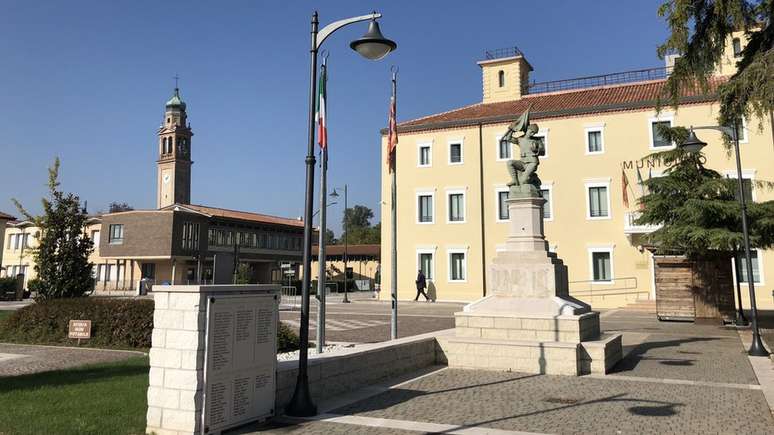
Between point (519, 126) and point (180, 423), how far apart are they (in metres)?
10.4

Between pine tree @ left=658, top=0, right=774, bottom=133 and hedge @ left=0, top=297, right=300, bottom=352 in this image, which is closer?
pine tree @ left=658, top=0, right=774, bottom=133

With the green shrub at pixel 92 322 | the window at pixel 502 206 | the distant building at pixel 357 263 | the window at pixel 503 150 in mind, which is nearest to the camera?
the green shrub at pixel 92 322

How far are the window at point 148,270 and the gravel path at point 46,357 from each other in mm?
44183

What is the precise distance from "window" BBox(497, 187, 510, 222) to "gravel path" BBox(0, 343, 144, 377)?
83.7 feet

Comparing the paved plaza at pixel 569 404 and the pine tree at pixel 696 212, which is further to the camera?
the pine tree at pixel 696 212

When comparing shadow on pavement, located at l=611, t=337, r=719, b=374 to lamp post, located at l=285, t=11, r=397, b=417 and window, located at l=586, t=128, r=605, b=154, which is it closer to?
lamp post, located at l=285, t=11, r=397, b=417

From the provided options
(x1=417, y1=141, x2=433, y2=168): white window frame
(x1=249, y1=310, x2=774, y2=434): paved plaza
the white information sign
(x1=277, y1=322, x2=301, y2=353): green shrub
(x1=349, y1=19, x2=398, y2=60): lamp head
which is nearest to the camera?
the white information sign

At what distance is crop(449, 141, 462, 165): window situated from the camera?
3541cm

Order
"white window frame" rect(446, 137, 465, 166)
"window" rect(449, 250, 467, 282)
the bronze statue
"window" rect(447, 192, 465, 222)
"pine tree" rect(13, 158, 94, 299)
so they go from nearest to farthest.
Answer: the bronze statue, "pine tree" rect(13, 158, 94, 299), "window" rect(449, 250, 467, 282), "window" rect(447, 192, 465, 222), "white window frame" rect(446, 137, 465, 166)

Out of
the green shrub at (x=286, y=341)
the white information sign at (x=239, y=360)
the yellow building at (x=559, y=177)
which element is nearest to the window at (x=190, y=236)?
the yellow building at (x=559, y=177)

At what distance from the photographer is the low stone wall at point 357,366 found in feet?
23.3

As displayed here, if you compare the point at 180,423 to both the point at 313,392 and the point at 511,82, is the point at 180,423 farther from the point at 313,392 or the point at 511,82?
the point at 511,82

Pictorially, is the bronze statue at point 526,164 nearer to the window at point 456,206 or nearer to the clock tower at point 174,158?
the window at point 456,206

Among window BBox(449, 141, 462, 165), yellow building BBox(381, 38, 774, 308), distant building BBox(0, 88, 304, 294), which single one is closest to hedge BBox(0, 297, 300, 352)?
yellow building BBox(381, 38, 774, 308)
